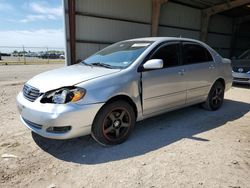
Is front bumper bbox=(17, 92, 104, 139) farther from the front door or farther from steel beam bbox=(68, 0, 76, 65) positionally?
steel beam bbox=(68, 0, 76, 65)

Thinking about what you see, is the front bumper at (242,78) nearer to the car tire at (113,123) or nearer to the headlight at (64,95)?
the car tire at (113,123)

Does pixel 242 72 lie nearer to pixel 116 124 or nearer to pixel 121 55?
pixel 121 55

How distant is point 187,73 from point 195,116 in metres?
1.10

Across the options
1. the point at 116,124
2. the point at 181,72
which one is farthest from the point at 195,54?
the point at 116,124

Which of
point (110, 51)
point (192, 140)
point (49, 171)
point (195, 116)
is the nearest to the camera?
point (49, 171)

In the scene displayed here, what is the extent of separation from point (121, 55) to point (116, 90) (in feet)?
3.16

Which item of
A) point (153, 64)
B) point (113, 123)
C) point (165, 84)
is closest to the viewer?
point (113, 123)

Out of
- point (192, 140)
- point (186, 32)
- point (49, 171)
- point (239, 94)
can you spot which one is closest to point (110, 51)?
point (192, 140)

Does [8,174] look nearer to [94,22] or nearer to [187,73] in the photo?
[187,73]

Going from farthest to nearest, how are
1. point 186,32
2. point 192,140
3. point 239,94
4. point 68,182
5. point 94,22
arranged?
point 186,32 < point 94,22 < point 239,94 < point 192,140 < point 68,182

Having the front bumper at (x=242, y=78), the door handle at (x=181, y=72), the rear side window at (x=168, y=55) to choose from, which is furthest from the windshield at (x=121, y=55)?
the front bumper at (x=242, y=78)

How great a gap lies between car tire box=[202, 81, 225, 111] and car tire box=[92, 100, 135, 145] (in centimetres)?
248

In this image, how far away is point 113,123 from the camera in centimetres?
371

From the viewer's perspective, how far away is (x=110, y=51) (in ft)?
15.5
